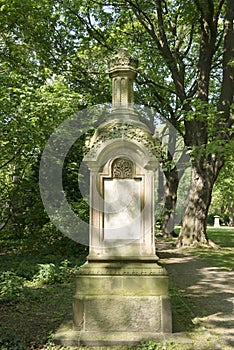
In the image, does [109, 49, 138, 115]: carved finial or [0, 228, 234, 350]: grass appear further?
[109, 49, 138, 115]: carved finial

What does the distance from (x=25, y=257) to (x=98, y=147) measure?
22.3ft

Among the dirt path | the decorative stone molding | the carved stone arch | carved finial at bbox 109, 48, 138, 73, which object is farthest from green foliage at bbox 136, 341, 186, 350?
carved finial at bbox 109, 48, 138, 73

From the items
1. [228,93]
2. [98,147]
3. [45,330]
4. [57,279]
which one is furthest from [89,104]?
[45,330]

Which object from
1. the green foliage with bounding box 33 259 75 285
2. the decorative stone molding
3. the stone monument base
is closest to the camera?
the stone monument base

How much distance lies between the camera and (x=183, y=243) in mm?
14359

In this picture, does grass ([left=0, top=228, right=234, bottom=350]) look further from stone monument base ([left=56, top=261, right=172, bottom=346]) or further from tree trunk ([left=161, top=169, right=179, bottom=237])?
tree trunk ([left=161, top=169, right=179, bottom=237])

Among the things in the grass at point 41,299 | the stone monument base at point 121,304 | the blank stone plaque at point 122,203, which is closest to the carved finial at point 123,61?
the blank stone plaque at point 122,203

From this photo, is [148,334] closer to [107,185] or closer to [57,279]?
[107,185]

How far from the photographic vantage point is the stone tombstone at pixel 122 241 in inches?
192

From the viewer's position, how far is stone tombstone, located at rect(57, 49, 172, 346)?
487 centimetres

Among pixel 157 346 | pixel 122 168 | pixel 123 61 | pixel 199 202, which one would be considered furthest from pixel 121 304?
pixel 199 202

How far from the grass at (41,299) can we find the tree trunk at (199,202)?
2.68 metres

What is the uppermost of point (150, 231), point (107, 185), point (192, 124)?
point (192, 124)

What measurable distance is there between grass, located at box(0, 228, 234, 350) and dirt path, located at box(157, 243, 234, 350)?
15 centimetres
